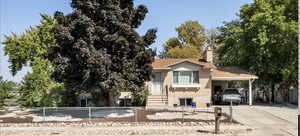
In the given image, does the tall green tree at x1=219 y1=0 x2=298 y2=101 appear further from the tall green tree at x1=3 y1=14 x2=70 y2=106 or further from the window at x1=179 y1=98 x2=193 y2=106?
the tall green tree at x1=3 y1=14 x2=70 y2=106

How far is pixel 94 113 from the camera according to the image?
764 inches

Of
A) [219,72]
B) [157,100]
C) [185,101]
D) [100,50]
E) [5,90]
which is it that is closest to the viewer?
[100,50]

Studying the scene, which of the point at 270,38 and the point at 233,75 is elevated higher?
the point at 270,38

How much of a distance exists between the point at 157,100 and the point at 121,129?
1141 centimetres

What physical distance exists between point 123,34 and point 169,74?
8585 mm

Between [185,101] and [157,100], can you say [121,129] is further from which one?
[185,101]

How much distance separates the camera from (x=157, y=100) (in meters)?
25.4

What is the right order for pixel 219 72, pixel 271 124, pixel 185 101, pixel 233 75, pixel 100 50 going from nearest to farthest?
pixel 271 124 → pixel 100 50 → pixel 185 101 → pixel 233 75 → pixel 219 72

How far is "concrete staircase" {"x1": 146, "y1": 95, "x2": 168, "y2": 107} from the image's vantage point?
25.0 m

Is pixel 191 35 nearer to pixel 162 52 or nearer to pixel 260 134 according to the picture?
pixel 162 52

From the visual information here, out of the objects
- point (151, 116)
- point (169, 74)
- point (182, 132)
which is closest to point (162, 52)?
point (169, 74)

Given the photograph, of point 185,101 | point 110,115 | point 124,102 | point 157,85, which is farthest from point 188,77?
point 110,115

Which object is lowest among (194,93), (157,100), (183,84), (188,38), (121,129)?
(121,129)

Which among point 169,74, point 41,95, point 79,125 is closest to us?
point 79,125
